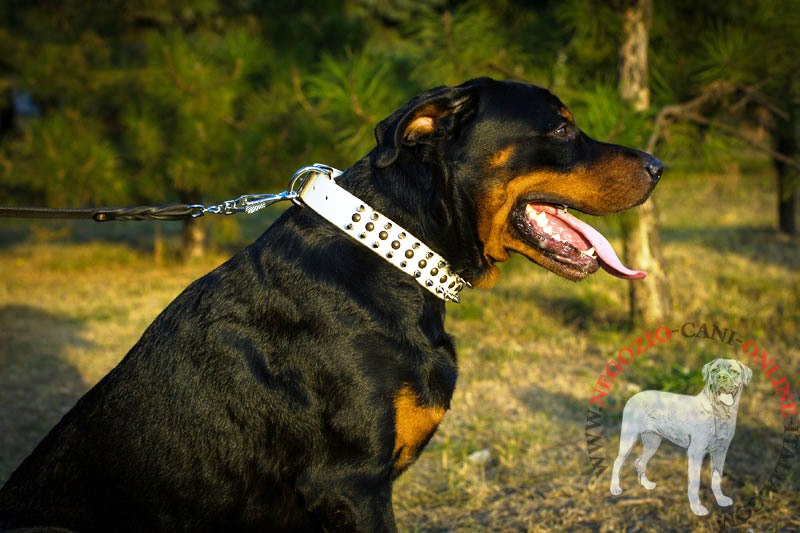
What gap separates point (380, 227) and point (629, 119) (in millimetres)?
3245

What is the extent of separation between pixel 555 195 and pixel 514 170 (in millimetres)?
181

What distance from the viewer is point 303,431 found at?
91.8 inches

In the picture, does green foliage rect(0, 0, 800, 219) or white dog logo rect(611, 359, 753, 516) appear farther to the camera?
green foliage rect(0, 0, 800, 219)

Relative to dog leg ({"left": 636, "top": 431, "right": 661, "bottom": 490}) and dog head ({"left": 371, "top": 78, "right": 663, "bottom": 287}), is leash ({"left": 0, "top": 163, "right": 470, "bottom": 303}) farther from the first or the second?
dog leg ({"left": 636, "top": 431, "right": 661, "bottom": 490})

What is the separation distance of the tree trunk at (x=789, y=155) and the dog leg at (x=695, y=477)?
3836mm

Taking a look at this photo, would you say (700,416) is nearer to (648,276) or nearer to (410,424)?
(410,424)

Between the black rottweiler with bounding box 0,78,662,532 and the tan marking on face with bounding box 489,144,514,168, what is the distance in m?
0.01

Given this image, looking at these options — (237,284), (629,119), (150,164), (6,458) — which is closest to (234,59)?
(150,164)

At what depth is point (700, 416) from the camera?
3.01 metres

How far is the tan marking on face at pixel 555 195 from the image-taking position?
102 inches

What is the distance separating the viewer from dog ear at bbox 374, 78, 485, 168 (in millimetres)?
2398

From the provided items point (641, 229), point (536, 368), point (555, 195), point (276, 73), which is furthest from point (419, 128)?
point (276, 73)

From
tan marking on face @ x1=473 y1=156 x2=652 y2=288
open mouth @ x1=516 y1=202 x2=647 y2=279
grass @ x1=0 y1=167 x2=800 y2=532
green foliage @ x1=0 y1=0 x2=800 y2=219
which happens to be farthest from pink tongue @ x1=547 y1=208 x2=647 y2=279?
green foliage @ x1=0 y1=0 x2=800 y2=219

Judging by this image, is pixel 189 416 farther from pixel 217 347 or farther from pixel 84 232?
pixel 84 232
